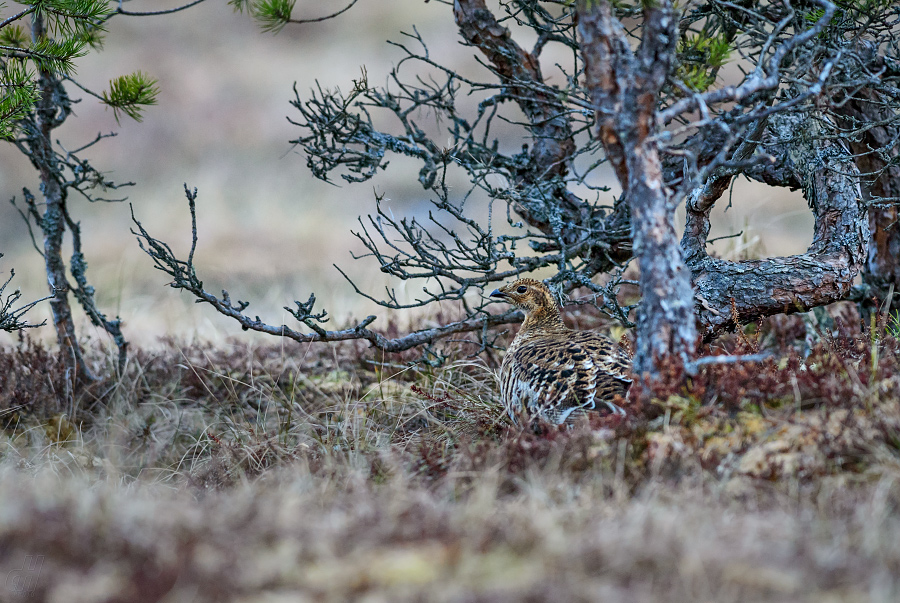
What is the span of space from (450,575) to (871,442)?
174 centimetres

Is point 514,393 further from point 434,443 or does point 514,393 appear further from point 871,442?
point 871,442

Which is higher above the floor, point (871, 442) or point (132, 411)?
point (132, 411)

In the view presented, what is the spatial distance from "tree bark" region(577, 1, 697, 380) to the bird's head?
1765mm

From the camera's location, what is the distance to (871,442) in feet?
8.64

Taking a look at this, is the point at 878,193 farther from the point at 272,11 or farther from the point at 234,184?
the point at 234,184

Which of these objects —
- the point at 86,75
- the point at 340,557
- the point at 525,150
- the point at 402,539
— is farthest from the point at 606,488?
the point at 86,75

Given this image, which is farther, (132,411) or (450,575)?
(132,411)

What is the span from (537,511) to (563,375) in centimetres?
140

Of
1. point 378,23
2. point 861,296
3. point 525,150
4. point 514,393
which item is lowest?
point 514,393

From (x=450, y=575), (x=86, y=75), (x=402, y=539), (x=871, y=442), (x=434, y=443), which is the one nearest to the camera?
(x=450, y=575)

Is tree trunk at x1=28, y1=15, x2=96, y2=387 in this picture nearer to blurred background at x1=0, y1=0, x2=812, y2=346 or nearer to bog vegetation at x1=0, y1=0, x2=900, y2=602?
bog vegetation at x1=0, y1=0, x2=900, y2=602

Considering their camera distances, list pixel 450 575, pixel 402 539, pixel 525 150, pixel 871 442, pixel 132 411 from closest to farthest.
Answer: pixel 450 575 → pixel 402 539 → pixel 871 442 → pixel 132 411 → pixel 525 150

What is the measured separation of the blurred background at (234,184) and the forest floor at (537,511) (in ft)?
12.6

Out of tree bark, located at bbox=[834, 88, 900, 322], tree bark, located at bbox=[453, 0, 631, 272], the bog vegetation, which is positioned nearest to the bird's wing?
the bog vegetation
